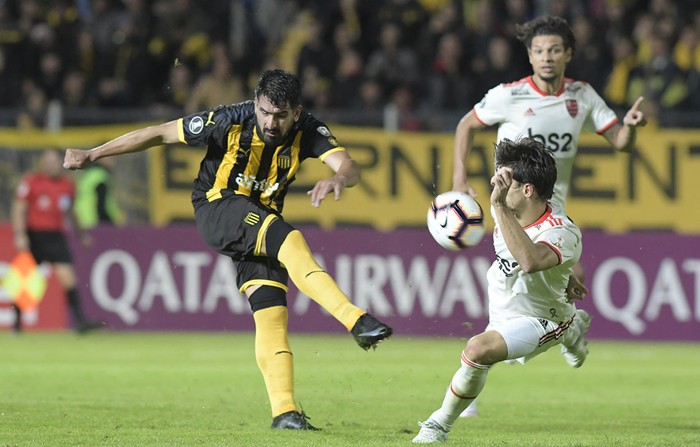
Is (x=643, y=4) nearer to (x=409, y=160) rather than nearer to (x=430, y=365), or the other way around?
(x=409, y=160)

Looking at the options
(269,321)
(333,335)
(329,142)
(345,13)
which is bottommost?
(333,335)

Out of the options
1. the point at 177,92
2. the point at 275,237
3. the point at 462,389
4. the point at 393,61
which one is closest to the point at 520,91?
the point at 275,237

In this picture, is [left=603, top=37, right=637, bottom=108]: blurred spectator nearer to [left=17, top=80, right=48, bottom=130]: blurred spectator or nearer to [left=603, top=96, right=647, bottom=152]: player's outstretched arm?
[left=17, top=80, right=48, bottom=130]: blurred spectator

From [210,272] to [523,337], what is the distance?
9092 millimetres

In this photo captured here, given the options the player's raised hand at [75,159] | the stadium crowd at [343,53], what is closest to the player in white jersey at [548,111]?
the player's raised hand at [75,159]

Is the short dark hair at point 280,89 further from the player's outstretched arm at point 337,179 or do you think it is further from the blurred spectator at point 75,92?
the blurred spectator at point 75,92

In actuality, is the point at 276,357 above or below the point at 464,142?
below

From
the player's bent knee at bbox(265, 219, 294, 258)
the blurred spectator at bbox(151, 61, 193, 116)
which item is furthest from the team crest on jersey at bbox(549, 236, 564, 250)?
the blurred spectator at bbox(151, 61, 193, 116)

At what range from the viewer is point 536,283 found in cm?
718

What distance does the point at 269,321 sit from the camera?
786 cm

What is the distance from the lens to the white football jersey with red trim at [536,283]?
7.06 meters

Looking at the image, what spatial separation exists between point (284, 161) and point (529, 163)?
1.67 metres

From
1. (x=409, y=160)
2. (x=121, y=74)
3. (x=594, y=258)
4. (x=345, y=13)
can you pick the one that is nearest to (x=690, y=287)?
(x=594, y=258)

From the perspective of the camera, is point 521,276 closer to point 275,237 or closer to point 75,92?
point 275,237
